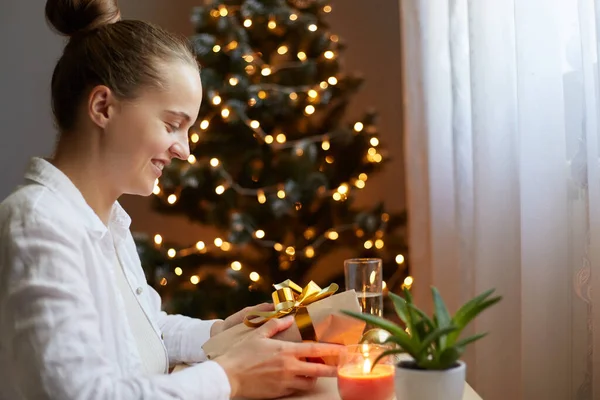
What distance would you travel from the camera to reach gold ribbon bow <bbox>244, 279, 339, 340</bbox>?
1124 millimetres

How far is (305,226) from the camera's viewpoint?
2795 mm

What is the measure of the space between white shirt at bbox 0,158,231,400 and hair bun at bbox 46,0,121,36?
0.25m

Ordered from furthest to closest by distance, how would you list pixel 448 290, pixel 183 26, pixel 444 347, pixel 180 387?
1. pixel 183 26
2. pixel 448 290
3. pixel 180 387
4. pixel 444 347

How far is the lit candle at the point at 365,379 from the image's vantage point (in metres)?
0.97

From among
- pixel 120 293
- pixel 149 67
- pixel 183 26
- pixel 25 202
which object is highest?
pixel 183 26

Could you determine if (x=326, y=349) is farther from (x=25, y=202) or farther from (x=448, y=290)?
(x=448, y=290)

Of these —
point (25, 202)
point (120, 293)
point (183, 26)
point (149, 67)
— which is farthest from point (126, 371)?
point (183, 26)

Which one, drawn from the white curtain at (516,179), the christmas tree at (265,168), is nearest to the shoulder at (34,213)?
the white curtain at (516,179)

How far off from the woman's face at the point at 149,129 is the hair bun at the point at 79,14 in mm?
152

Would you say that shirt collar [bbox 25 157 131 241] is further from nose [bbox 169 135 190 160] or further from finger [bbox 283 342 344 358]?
finger [bbox 283 342 344 358]

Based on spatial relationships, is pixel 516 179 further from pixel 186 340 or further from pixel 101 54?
pixel 101 54

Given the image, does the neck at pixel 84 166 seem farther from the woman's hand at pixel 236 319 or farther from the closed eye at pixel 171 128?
the woman's hand at pixel 236 319

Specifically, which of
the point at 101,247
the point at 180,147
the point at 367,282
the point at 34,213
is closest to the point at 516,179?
the point at 367,282

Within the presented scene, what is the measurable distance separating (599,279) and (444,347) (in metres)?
0.90
